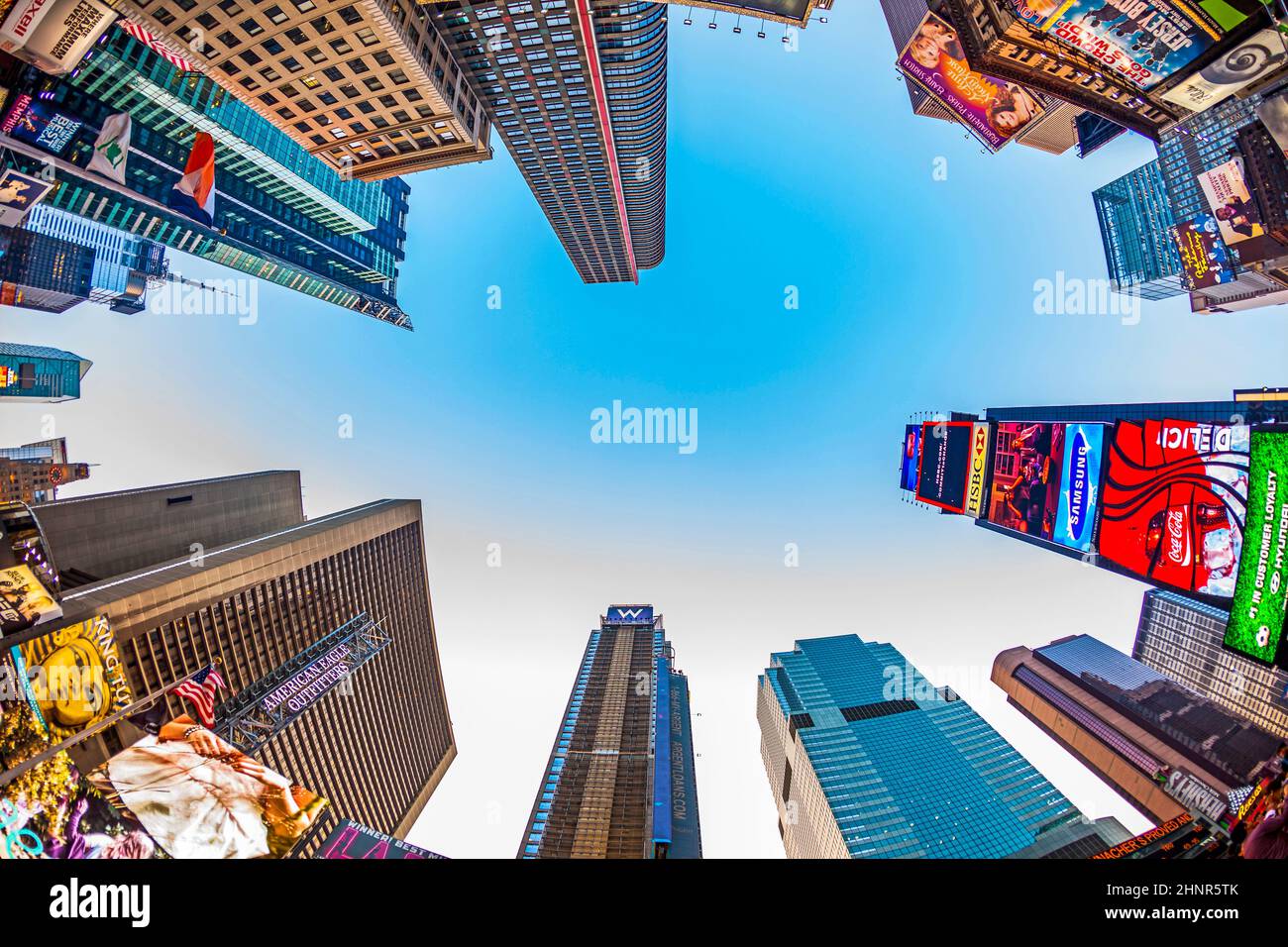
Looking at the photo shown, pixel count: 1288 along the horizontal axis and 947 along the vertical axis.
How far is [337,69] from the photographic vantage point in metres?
43.3

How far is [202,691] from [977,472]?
2182 inches

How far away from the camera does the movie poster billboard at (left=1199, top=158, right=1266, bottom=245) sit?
38.7 metres

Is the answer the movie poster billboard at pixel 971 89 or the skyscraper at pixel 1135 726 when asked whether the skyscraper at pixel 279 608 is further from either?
the skyscraper at pixel 1135 726

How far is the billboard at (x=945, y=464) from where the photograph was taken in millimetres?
46031

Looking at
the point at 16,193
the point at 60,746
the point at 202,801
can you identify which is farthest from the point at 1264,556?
the point at 16,193

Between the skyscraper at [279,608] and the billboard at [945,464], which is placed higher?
the billboard at [945,464]

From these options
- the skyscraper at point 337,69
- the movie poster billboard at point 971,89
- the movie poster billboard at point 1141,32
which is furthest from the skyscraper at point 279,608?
the movie poster billboard at point 971,89

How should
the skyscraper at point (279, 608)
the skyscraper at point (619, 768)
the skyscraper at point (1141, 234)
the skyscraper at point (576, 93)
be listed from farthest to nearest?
the skyscraper at point (1141, 234) → the skyscraper at point (619, 768) → the skyscraper at point (576, 93) → the skyscraper at point (279, 608)

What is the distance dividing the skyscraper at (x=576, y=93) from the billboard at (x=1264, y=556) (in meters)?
69.6

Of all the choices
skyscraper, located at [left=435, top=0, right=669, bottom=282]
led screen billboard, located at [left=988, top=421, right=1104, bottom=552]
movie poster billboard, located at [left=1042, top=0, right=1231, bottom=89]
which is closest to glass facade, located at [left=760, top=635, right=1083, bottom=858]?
led screen billboard, located at [left=988, top=421, right=1104, bottom=552]

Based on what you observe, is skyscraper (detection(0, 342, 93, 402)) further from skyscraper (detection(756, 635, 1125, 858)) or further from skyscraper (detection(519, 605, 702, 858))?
skyscraper (detection(756, 635, 1125, 858))
